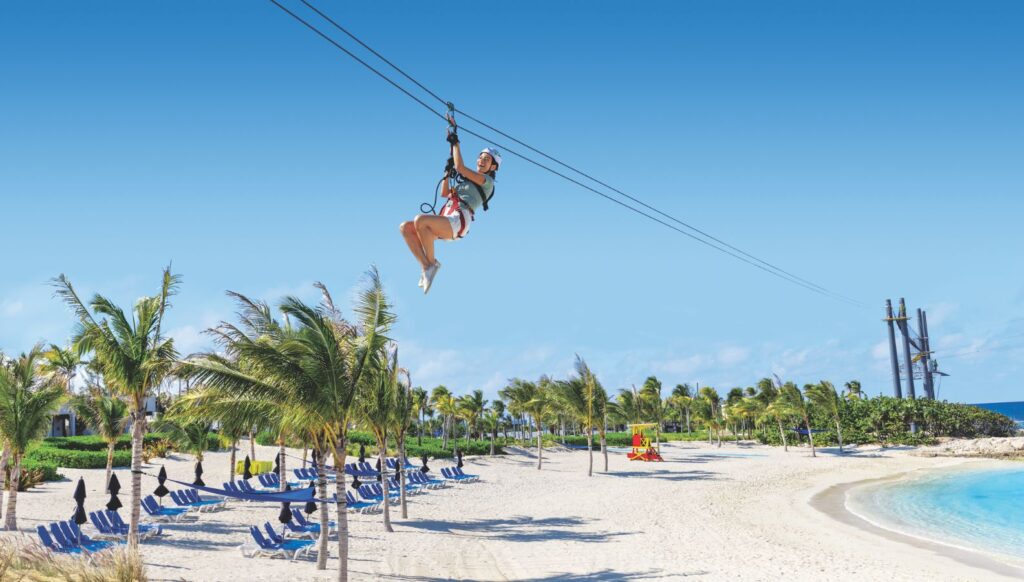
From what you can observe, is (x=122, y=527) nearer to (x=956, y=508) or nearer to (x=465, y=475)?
(x=465, y=475)

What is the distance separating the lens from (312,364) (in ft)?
42.8

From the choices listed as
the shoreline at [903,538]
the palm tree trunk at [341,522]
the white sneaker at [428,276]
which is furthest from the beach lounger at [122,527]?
the shoreline at [903,538]

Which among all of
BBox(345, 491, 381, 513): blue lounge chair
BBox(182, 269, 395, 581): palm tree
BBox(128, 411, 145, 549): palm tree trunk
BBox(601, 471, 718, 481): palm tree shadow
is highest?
BBox(182, 269, 395, 581): palm tree

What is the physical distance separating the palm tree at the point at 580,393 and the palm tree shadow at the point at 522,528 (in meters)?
15.6

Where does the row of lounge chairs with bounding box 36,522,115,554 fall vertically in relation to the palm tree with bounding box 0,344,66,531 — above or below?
below

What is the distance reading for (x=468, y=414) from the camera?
1973 inches

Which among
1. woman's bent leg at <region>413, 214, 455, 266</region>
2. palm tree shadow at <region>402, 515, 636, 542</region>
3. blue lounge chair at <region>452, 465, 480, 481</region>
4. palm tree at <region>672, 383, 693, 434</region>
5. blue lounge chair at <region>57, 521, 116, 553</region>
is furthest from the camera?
palm tree at <region>672, 383, 693, 434</region>

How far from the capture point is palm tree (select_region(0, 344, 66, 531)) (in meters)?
17.9

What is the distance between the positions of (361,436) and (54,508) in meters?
29.2

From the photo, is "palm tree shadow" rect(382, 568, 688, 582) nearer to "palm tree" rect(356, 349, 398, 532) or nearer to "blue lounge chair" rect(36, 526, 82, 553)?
"palm tree" rect(356, 349, 398, 532)

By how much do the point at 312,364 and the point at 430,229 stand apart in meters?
6.84

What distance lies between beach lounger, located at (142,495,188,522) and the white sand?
81 cm

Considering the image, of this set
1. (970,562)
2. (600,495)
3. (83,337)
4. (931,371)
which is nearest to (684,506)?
(600,495)

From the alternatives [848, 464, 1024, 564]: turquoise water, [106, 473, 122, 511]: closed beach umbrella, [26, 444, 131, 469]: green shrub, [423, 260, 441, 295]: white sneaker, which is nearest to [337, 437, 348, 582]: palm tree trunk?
[423, 260, 441, 295]: white sneaker
